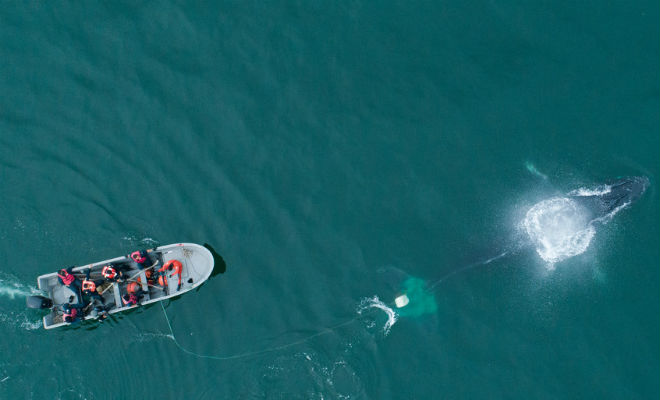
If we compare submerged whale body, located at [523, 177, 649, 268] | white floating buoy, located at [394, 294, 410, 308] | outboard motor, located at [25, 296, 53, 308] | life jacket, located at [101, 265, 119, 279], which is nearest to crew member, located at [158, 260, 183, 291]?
life jacket, located at [101, 265, 119, 279]

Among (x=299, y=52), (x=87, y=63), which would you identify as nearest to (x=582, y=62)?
(x=299, y=52)

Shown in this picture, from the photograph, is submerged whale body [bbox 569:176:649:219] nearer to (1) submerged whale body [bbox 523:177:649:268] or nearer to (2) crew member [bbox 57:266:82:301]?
(1) submerged whale body [bbox 523:177:649:268]

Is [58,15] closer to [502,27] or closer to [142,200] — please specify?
[142,200]

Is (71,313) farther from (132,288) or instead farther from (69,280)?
(132,288)

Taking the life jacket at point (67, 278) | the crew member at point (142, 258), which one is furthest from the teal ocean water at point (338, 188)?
the life jacket at point (67, 278)

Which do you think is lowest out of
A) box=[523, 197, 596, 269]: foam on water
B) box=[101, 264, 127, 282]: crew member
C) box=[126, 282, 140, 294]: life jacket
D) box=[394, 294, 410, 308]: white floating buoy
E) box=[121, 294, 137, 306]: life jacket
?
box=[394, 294, 410, 308]: white floating buoy

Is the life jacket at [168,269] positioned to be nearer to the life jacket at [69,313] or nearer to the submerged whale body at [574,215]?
the life jacket at [69,313]

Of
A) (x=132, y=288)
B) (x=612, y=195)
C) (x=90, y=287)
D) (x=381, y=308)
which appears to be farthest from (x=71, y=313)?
(x=612, y=195)
